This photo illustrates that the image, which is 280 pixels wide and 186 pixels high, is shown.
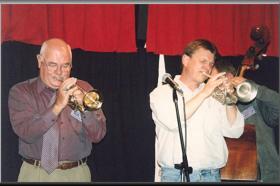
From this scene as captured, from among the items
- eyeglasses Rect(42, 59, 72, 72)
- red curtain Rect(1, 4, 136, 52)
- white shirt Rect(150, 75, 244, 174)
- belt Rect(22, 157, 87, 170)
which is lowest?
belt Rect(22, 157, 87, 170)

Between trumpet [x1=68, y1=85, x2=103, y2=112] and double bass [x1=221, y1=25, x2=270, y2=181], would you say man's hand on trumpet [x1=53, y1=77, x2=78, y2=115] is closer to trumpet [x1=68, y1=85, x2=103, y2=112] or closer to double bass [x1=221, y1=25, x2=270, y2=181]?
trumpet [x1=68, y1=85, x2=103, y2=112]

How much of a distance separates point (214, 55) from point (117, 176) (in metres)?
1.32

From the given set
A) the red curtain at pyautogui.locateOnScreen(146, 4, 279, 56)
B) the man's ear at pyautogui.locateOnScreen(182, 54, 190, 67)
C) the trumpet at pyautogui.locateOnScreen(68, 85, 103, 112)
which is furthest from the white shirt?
the trumpet at pyautogui.locateOnScreen(68, 85, 103, 112)

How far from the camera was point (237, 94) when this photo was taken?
330 centimetres

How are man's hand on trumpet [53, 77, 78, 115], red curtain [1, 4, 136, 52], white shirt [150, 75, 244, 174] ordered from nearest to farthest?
man's hand on trumpet [53, 77, 78, 115], white shirt [150, 75, 244, 174], red curtain [1, 4, 136, 52]

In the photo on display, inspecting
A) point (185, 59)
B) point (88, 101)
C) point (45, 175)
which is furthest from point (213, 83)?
point (45, 175)

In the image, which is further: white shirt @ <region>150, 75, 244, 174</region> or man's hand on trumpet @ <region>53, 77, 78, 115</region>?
white shirt @ <region>150, 75, 244, 174</region>

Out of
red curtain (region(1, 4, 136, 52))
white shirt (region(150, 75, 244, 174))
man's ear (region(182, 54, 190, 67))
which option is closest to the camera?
white shirt (region(150, 75, 244, 174))

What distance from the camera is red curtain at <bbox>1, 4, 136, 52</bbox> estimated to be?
10.8 ft

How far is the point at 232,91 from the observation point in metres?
3.24

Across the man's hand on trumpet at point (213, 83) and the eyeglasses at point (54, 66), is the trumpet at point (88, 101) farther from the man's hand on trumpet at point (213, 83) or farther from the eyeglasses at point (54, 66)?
the man's hand on trumpet at point (213, 83)

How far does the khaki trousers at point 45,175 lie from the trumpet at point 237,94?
1249mm

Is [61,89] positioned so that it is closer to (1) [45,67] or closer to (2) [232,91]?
(1) [45,67]

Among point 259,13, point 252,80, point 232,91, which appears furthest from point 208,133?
point 259,13
